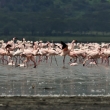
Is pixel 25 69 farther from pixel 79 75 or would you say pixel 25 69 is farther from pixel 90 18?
pixel 90 18

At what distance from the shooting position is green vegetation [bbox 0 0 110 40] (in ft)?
458

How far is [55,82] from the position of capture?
2005cm

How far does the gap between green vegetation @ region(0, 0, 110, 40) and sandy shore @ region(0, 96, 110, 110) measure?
→ 362 ft

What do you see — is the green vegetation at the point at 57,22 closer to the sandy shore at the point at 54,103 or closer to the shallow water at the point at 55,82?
the shallow water at the point at 55,82

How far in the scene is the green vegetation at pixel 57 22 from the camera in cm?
13975

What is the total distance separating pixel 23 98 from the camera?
16.1 m

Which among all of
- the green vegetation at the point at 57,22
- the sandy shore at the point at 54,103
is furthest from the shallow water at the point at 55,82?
the green vegetation at the point at 57,22

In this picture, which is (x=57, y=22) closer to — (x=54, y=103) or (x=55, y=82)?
(x=55, y=82)

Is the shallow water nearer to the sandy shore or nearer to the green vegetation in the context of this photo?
the sandy shore

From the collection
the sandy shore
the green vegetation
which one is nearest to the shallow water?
the sandy shore

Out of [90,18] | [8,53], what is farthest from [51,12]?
[8,53]

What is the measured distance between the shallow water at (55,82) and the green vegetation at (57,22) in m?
103

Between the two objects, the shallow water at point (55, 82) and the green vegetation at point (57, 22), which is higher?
the green vegetation at point (57, 22)

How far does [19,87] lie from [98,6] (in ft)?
523
